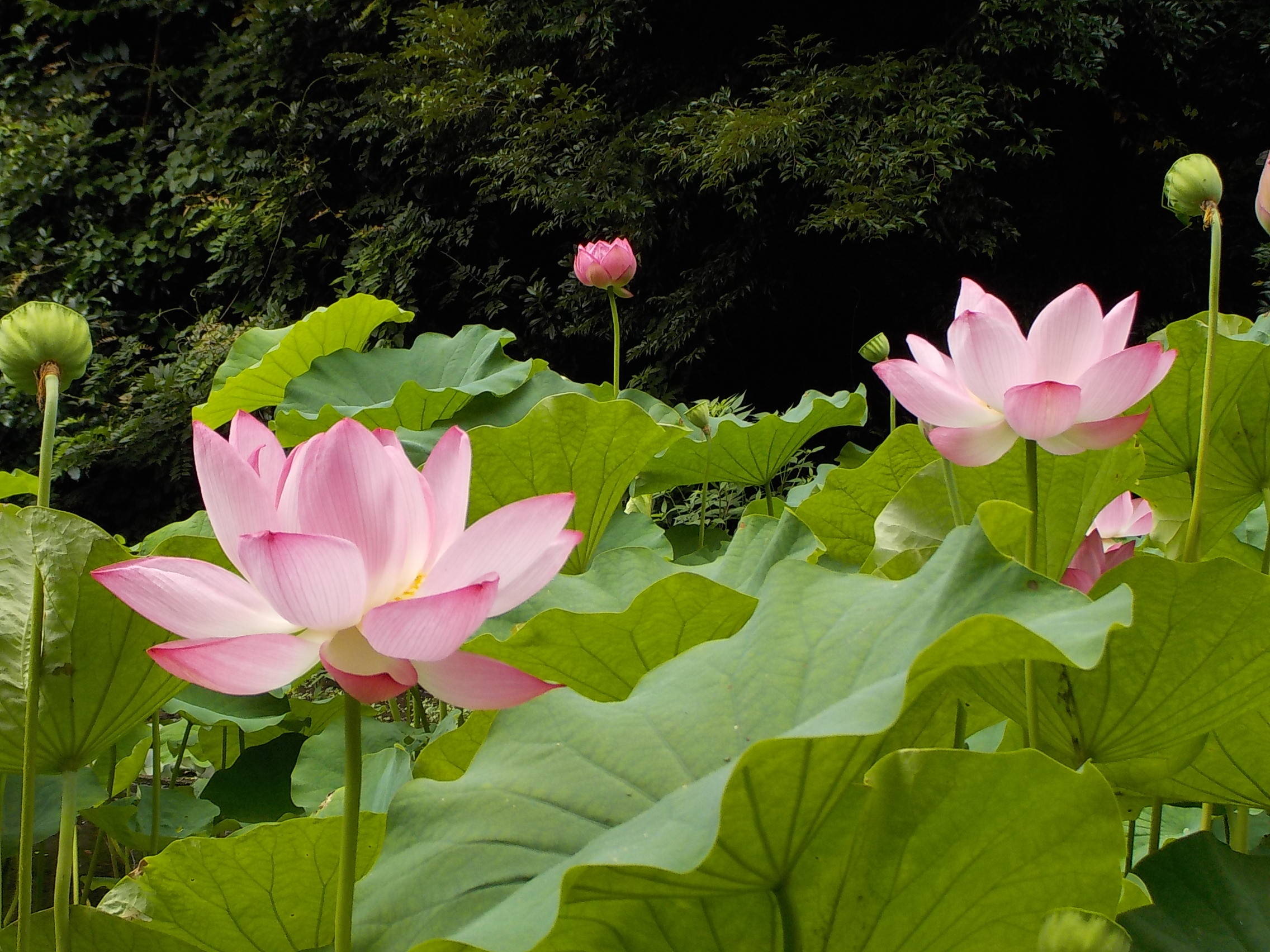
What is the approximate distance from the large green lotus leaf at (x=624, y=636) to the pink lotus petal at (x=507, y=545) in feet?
0.38

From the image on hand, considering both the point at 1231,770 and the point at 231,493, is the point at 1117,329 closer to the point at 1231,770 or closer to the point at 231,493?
the point at 1231,770

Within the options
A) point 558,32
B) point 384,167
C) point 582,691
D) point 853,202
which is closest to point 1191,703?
point 582,691

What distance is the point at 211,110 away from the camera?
401 cm

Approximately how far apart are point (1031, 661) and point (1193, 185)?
0.33m

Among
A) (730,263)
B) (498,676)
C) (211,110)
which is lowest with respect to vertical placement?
(730,263)


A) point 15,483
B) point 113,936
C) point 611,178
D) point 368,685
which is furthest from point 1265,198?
point 611,178

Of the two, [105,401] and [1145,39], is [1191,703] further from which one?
[105,401]

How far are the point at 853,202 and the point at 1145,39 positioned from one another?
46.2 inches

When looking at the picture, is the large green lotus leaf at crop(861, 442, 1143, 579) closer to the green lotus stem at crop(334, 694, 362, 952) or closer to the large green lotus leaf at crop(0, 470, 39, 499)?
the green lotus stem at crop(334, 694, 362, 952)

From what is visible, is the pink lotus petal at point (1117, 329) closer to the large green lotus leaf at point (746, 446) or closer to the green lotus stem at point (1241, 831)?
the green lotus stem at point (1241, 831)

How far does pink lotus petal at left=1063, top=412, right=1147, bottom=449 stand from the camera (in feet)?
1.33

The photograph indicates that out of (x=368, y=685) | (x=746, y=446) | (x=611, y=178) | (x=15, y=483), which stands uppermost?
(x=368, y=685)

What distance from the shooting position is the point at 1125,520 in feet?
2.16

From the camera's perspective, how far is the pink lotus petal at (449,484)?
12.2 inches
